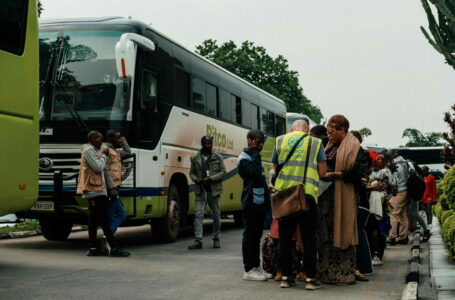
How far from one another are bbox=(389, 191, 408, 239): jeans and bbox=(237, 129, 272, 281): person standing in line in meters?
6.09

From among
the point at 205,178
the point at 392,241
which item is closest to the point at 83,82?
the point at 205,178

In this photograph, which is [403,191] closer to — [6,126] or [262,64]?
[6,126]

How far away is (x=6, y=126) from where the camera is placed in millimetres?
8047

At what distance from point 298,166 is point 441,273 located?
106 inches

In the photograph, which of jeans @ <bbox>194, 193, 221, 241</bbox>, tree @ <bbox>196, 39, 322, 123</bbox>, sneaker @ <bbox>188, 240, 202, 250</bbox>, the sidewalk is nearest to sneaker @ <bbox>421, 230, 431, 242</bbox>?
the sidewalk

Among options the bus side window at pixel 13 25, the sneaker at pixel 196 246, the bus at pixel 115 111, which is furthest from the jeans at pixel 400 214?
the bus side window at pixel 13 25

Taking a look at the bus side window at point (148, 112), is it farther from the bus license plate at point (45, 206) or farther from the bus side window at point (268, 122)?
the bus side window at point (268, 122)

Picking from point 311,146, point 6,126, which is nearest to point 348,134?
point 311,146

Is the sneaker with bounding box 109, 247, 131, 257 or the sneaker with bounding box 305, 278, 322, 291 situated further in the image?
the sneaker with bounding box 109, 247, 131, 257

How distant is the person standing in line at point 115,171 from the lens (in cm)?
1130

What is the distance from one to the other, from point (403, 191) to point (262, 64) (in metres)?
44.7

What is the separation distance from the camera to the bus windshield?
1194cm

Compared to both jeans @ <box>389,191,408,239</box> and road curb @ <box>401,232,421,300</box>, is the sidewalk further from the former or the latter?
jeans @ <box>389,191,408,239</box>

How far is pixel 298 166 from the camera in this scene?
8.32 meters
